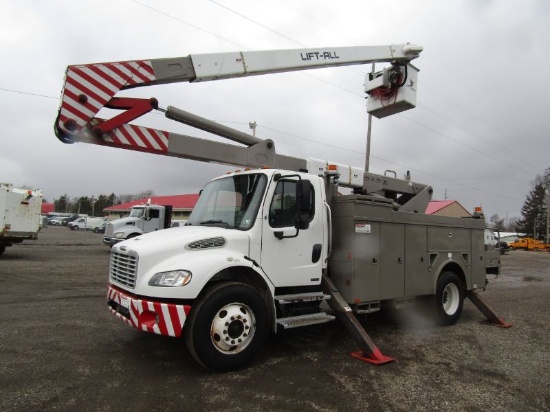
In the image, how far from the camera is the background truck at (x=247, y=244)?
14.5 feet

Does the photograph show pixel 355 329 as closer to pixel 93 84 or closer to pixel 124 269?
pixel 124 269

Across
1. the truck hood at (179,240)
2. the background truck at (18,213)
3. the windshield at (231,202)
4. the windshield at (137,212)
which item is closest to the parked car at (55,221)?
the windshield at (137,212)

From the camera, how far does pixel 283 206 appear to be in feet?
17.3

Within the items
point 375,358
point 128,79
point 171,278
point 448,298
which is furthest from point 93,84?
point 448,298

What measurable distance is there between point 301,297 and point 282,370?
3.29ft

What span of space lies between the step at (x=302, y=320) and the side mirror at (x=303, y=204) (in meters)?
1.21

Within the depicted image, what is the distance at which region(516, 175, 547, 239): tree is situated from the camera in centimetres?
7594

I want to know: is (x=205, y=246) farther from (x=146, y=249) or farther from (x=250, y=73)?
(x=250, y=73)

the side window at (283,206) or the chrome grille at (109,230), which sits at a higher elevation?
the side window at (283,206)

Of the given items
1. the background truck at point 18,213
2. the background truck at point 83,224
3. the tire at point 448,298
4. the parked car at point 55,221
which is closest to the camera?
the tire at point 448,298

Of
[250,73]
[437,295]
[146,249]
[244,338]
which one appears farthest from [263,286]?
[437,295]

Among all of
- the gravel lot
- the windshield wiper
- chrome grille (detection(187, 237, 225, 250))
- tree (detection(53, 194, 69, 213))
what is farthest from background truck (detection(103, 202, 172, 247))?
tree (detection(53, 194, 69, 213))

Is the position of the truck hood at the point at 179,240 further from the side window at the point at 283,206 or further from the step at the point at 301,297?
the step at the point at 301,297

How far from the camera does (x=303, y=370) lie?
473 cm
